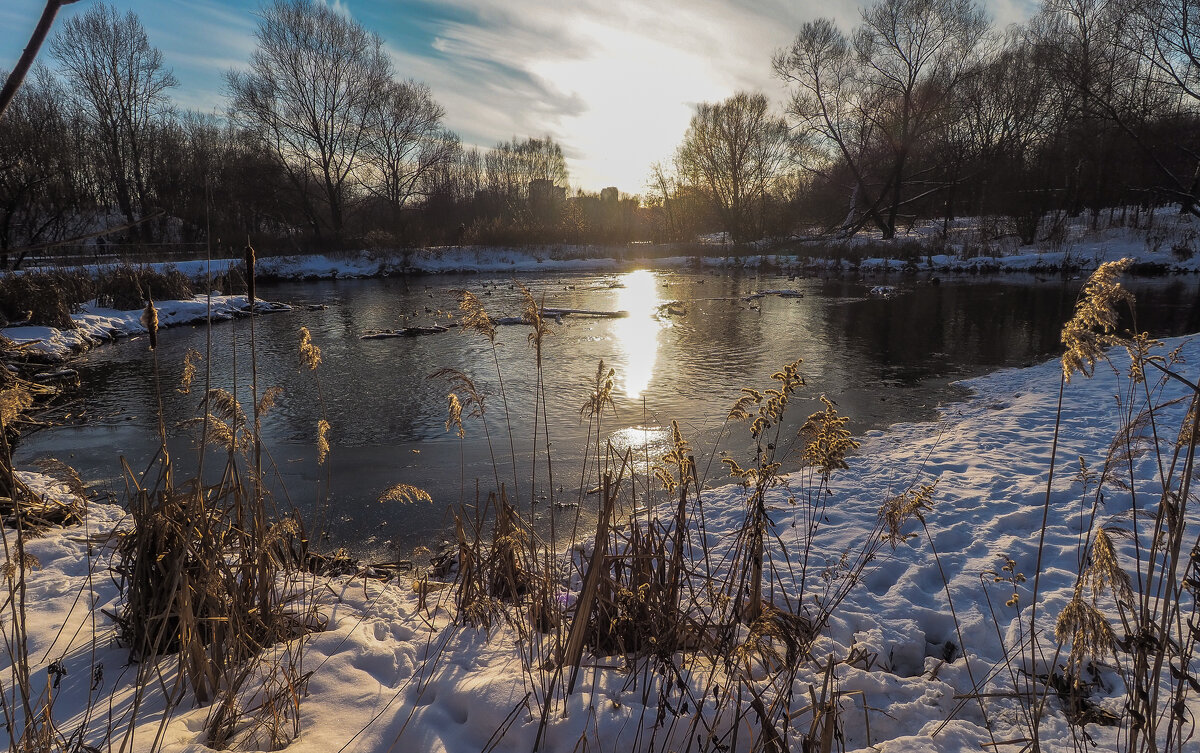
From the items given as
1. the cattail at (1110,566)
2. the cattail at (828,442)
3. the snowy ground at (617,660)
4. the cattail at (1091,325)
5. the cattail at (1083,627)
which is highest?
the cattail at (1091,325)

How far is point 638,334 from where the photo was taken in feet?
40.6

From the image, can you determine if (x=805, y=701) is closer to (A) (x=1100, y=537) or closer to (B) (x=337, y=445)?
(A) (x=1100, y=537)

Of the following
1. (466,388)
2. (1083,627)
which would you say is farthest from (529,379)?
(1083,627)

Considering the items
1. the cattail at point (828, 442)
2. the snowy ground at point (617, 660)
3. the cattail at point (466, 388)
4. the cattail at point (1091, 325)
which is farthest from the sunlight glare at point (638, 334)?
the cattail at point (1091, 325)

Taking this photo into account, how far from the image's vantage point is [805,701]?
221 centimetres

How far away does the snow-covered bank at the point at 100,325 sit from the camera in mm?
10648

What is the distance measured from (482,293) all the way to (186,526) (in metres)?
18.5

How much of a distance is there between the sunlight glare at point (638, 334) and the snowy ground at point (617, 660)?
4.03 m

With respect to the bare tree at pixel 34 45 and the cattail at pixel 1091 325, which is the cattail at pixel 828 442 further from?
the bare tree at pixel 34 45

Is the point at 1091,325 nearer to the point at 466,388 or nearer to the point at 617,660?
the point at 617,660

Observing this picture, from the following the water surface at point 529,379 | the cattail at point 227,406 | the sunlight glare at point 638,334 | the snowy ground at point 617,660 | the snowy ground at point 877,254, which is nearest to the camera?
the snowy ground at point 617,660

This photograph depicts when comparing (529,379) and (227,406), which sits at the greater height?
(227,406)

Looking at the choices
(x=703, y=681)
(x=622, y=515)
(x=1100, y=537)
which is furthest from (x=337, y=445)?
(x=1100, y=537)

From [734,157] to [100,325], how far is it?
35.2m
